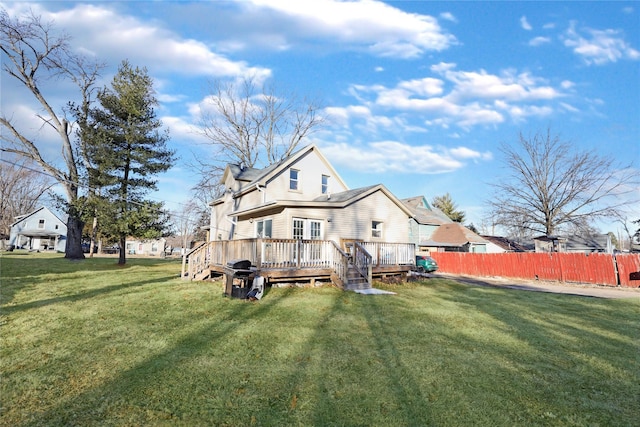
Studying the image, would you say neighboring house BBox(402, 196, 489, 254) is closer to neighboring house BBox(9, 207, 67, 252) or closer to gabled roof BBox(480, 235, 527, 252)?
gabled roof BBox(480, 235, 527, 252)

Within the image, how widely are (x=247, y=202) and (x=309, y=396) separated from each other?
52.1ft

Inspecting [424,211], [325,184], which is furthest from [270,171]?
[424,211]

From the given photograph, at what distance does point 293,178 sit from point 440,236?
77.1 feet

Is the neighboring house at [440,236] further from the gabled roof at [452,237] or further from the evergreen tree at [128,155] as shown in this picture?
the evergreen tree at [128,155]

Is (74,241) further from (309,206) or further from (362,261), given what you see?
(362,261)

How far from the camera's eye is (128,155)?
19891mm

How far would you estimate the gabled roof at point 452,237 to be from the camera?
107 ft

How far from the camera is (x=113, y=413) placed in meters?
3.24

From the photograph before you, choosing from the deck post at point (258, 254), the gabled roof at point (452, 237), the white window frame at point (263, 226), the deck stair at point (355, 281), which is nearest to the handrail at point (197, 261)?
the white window frame at point (263, 226)

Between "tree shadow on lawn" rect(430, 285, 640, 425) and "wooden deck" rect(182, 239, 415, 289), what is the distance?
13.1 feet

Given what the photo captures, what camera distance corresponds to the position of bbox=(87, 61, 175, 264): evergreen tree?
1891 centimetres

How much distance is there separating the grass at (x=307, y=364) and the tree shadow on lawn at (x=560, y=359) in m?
0.03

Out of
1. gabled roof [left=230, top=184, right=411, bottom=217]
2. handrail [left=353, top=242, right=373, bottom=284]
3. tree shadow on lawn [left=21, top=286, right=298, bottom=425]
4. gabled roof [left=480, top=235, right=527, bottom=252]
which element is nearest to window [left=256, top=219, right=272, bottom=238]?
gabled roof [left=230, top=184, right=411, bottom=217]

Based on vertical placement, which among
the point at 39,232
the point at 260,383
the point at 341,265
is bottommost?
the point at 260,383
